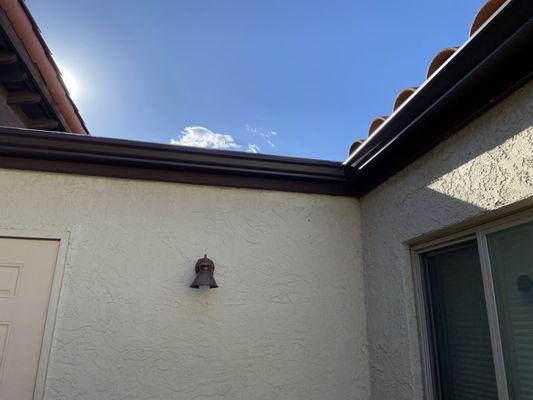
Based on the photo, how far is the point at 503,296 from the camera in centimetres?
287

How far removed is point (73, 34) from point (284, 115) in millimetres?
5253

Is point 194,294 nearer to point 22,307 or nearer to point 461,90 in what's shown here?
point 22,307

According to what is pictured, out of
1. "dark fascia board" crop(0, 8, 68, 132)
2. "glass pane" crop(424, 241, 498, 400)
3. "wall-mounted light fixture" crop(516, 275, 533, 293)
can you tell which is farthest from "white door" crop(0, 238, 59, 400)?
"wall-mounted light fixture" crop(516, 275, 533, 293)

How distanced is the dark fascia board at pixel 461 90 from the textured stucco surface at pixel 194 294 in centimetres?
124

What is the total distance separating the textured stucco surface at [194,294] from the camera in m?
4.03

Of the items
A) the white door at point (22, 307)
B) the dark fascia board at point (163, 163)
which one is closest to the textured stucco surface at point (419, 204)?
the dark fascia board at point (163, 163)

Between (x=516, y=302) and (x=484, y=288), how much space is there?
261 mm

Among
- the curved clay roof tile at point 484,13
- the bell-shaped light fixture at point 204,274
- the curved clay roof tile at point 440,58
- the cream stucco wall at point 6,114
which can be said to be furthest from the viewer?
the cream stucco wall at point 6,114

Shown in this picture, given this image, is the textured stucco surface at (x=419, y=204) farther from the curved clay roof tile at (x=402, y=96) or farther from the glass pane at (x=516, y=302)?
the curved clay roof tile at (x=402, y=96)

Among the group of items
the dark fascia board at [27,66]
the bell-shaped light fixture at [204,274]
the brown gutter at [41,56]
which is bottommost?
the bell-shaped light fixture at [204,274]

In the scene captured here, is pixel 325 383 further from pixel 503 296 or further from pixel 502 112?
pixel 502 112

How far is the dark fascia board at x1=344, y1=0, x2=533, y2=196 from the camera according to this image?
251cm

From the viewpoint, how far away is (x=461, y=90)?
3.01 metres

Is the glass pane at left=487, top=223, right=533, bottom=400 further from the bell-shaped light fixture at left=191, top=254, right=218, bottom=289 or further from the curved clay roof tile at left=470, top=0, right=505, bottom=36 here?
the bell-shaped light fixture at left=191, top=254, right=218, bottom=289
